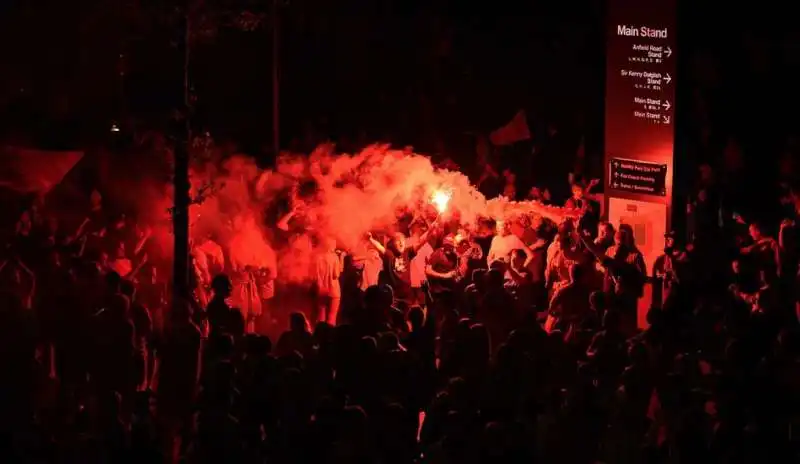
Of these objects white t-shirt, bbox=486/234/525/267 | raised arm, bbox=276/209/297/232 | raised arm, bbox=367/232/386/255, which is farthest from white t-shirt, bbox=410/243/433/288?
raised arm, bbox=276/209/297/232

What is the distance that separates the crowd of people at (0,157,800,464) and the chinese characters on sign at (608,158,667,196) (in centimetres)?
165

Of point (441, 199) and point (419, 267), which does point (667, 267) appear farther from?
point (441, 199)

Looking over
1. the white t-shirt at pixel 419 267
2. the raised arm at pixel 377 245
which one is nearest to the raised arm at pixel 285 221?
the raised arm at pixel 377 245

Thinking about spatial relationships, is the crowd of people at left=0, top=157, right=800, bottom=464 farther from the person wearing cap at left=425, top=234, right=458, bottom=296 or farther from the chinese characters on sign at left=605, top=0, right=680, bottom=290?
the chinese characters on sign at left=605, top=0, right=680, bottom=290

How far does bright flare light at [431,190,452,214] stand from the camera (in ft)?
54.2

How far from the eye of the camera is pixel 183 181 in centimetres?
1345

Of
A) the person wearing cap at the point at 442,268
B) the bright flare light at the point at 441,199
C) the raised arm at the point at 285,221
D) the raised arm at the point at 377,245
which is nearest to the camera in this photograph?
the person wearing cap at the point at 442,268

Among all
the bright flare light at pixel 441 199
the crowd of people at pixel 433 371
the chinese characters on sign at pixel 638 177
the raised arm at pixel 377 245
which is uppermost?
the chinese characters on sign at pixel 638 177

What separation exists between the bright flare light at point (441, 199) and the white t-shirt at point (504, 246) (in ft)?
3.31

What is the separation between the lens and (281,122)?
23562 mm

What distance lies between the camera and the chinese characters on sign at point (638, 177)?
1636 centimetres

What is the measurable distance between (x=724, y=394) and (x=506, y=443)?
1.65m

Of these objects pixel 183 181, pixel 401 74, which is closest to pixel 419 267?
pixel 183 181

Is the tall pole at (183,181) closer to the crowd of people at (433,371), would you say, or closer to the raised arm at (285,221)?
the crowd of people at (433,371)
